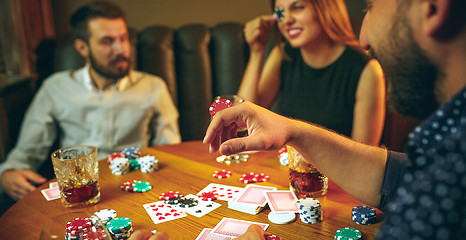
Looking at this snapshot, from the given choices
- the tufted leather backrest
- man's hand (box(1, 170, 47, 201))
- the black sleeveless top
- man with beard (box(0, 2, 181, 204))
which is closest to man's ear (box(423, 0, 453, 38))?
the black sleeveless top

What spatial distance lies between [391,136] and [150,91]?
210 cm

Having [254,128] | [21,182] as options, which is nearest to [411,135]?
[254,128]

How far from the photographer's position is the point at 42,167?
258 cm

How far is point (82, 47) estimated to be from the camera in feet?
8.82

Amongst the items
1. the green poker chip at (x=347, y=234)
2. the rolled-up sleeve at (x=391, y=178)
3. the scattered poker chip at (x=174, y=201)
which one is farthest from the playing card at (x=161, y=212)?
the rolled-up sleeve at (x=391, y=178)

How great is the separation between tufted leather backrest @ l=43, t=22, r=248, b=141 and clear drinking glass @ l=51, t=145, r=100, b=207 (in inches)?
70.8

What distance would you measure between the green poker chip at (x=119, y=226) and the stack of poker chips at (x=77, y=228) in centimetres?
18

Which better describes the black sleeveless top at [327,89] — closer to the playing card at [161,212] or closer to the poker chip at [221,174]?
the poker chip at [221,174]

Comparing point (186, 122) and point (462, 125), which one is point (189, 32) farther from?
point (462, 125)

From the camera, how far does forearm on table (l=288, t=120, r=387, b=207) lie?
1.11 metres

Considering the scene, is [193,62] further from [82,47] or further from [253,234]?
[253,234]

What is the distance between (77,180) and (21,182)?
89 cm

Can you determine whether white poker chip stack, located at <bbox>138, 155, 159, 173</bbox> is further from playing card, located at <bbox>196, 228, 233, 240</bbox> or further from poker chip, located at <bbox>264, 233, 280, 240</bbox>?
poker chip, located at <bbox>264, 233, 280, 240</bbox>

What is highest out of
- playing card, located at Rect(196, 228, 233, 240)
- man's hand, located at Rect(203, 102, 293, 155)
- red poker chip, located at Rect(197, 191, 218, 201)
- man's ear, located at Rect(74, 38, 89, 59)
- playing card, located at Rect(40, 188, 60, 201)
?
man's ear, located at Rect(74, 38, 89, 59)
